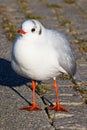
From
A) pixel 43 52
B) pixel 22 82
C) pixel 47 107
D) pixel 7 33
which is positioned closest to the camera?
pixel 43 52

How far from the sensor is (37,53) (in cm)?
576

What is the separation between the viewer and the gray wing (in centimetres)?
605

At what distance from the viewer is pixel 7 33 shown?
1043 cm

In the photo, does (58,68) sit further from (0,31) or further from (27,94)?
(0,31)

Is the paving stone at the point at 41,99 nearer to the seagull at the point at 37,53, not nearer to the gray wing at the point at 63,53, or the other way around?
the seagull at the point at 37,53

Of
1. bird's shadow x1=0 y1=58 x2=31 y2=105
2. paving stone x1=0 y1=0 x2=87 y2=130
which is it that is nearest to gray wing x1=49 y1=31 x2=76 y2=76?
paving stone x1=0 y1=0 x2=87 y2=130

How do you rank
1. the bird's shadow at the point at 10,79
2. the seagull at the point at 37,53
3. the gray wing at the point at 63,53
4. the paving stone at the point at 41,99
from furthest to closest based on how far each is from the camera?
the bird's shadow at the point at 10,79
the gray wing at the point at 63,53
the seagull at the point at 37,53
the paving stone at the point at 41,99

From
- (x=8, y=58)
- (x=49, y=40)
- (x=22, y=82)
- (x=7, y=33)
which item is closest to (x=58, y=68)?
(x=49, y=40)

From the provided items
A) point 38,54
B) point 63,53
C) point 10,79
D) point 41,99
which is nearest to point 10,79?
point 10,79

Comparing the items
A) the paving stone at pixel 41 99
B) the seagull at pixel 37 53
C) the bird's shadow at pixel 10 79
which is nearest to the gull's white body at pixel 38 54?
the seagull at pixel 37 53

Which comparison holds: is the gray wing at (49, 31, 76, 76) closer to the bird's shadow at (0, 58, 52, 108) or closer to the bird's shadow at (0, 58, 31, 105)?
the bird's shadow at (0, 58, 52, 108)

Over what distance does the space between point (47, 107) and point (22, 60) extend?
740 mm

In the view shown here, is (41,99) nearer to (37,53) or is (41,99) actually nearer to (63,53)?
(63,53)

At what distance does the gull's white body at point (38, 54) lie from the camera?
5762mm
